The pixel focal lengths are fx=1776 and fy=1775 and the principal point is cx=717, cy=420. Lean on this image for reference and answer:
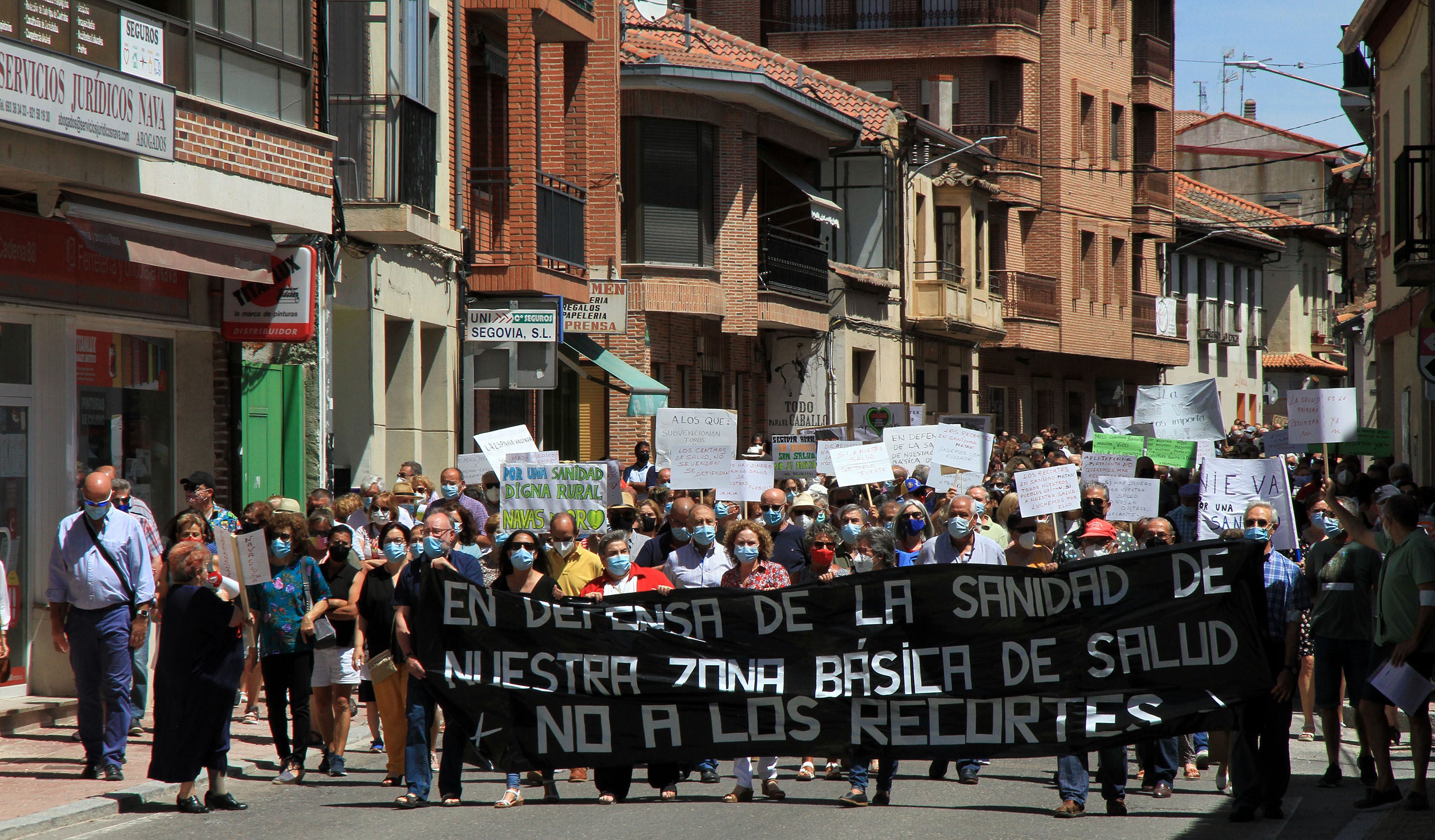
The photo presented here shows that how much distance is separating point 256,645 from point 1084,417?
1661 inches

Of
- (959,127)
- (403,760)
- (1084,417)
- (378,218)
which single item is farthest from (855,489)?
(1084,417)

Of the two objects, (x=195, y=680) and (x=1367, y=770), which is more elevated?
(x=195, y=680)

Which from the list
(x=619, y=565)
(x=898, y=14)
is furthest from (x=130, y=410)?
(x=898, y=14)

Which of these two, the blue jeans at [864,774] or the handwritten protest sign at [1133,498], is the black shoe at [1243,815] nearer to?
the blue jeans at [864,774]

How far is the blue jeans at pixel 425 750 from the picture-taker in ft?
34.8

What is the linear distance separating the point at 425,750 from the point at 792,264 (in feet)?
74.1

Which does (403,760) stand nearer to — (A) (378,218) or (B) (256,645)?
(B) (256,645)

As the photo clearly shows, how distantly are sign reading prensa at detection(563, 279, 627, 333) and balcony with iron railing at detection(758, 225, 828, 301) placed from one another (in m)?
7.25

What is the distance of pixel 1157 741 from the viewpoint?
1077 centimetres

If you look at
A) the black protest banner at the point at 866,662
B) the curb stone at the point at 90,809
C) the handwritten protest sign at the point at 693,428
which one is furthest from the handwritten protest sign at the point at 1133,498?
the curb stone at the point at 90,809

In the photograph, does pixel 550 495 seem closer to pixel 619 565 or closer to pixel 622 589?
pixel 619 565

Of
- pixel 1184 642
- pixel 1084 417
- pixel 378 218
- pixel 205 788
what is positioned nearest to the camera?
pixel 1184 642

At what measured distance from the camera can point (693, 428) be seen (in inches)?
763

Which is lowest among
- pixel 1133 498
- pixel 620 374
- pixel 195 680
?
pixel 195 680
